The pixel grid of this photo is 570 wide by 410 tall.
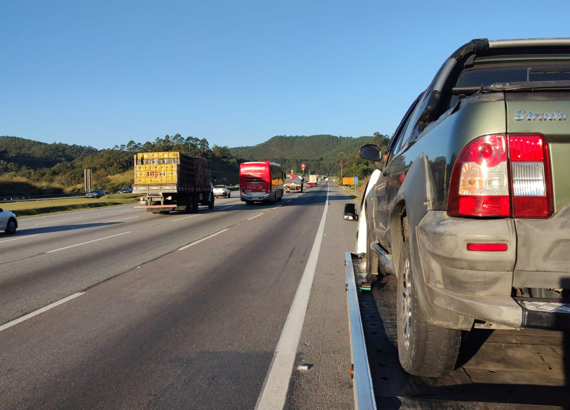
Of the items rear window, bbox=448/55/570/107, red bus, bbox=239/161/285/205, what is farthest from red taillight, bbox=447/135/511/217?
red bus, bbox=239/161/285/205

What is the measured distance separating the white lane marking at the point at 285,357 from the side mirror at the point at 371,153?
2233 mm

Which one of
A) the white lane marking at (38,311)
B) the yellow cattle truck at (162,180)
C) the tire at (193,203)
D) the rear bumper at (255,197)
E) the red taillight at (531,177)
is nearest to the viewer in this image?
the red taillight at (531,177)

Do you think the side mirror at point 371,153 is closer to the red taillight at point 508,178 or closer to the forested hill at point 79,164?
the red taillight at point 508,178

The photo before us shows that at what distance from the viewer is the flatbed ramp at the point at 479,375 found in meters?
2.56

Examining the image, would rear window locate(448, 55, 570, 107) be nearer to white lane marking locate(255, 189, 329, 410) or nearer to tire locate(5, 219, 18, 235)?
white lane marking locate(255, 189, 329, 410)

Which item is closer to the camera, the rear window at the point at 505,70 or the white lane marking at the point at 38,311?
the rear window at the point at 505,70

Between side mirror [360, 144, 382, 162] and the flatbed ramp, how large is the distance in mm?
2307

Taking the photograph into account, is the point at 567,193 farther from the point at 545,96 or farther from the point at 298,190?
the point at 298,190

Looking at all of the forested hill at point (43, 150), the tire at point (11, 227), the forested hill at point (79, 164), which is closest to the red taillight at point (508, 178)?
the tire at point (11, 227)

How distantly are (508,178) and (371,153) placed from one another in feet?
10.8

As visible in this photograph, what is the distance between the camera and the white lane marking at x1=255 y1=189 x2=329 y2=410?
154 inches

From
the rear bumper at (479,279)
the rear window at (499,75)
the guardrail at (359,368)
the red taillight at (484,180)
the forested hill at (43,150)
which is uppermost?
the forested hill at (43,150)

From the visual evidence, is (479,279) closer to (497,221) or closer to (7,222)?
(497,221)

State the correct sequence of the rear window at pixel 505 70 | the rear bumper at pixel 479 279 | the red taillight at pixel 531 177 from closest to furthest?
1. the rear bumper at pixel 479 279
2. the red taillight at pixel 531 177
3. the rear window at pixel 505 70
